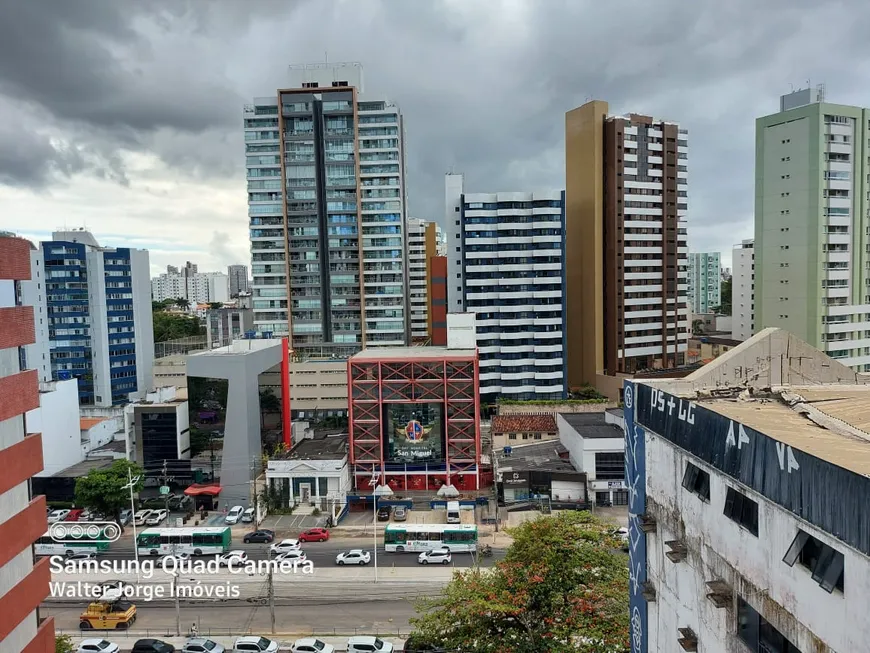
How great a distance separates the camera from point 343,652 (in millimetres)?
23922

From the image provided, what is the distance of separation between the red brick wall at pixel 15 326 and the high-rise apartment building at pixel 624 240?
2122 inches

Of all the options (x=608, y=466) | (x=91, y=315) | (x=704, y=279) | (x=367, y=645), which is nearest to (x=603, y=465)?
(x=608, y=466)

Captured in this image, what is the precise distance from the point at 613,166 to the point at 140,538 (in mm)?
51847

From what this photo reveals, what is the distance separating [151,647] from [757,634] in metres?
23.3

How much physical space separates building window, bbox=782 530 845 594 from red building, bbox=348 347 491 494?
111 ft

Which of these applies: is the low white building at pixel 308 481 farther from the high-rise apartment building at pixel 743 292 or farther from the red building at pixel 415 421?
the high-rise apartment building at pixel 743 292

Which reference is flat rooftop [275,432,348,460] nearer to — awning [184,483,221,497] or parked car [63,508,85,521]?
awning [184,483,221,497]

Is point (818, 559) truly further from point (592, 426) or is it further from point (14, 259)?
point (592, 426)

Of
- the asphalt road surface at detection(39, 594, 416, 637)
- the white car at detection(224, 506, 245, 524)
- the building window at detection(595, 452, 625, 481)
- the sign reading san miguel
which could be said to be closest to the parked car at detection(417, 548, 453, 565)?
the asphalt road surface at detection(39, 594, 416, 637)

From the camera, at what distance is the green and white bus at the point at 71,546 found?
35.2 m

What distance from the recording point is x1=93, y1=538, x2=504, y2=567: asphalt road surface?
107 ft

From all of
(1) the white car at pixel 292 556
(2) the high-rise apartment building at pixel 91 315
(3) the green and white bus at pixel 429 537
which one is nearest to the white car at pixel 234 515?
(1) the white car at pixel 292 556

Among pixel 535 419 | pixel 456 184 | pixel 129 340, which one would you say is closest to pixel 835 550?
pixel 535 419

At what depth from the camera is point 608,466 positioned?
39812 millimetres
